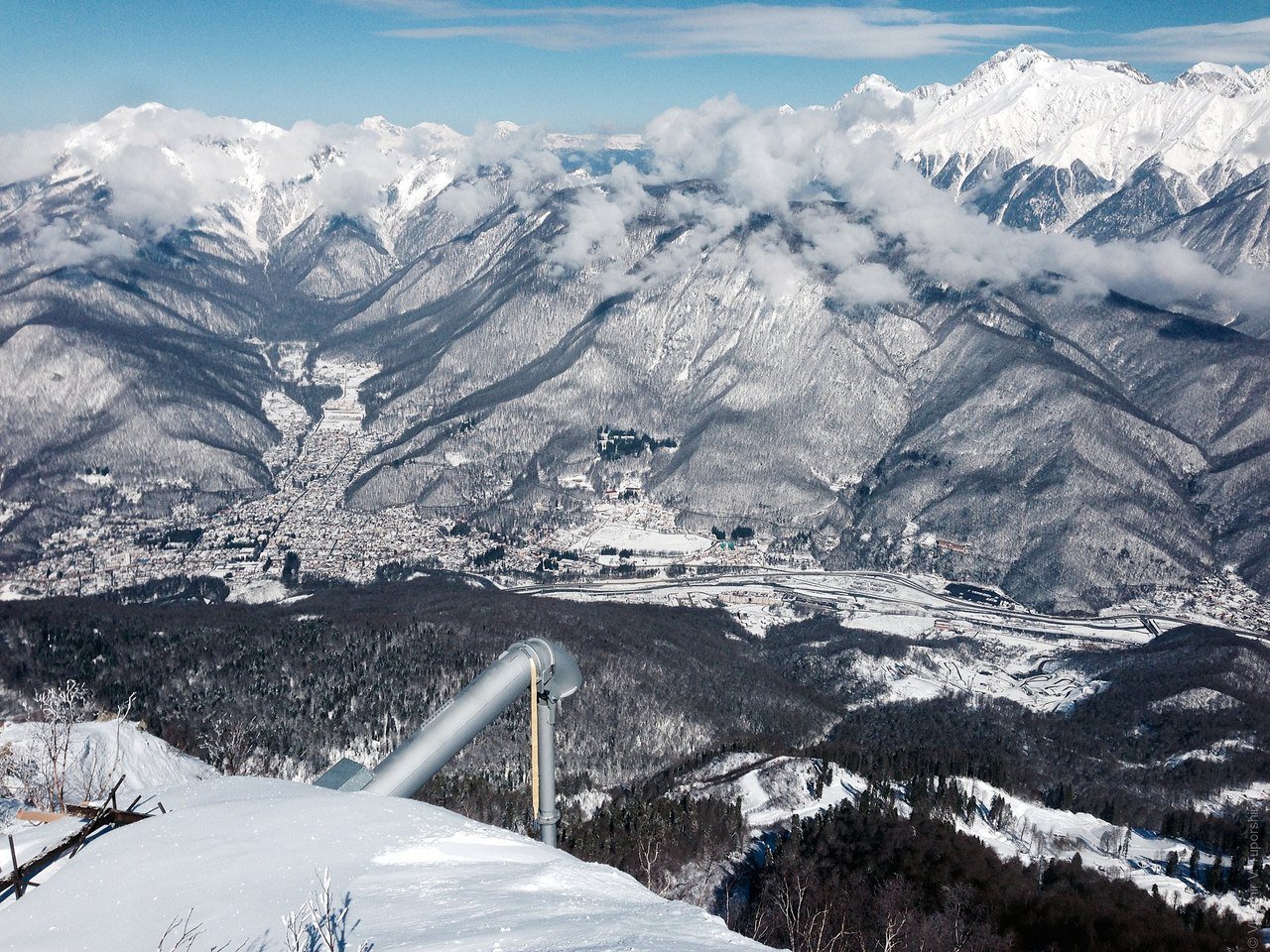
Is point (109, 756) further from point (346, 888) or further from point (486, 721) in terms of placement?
point (346, 888)

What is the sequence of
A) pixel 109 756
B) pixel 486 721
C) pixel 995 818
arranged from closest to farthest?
pixel 486 721 < pixel 109 756 < pixel 995 818

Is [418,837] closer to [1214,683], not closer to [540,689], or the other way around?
[540,689]

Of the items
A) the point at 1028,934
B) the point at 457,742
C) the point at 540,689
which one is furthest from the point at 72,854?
the point at 1028,934

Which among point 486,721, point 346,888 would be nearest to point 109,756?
point 486,721

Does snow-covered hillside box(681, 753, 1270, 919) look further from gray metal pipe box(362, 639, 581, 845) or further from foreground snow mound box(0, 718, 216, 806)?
gray metal pipe box(362, 639, 581, 845)

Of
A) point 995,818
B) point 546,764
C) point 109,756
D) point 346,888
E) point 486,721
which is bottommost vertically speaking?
point 995,818
